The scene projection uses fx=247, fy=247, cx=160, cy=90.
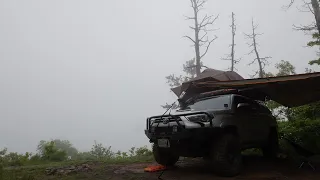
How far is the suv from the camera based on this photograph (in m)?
5.27

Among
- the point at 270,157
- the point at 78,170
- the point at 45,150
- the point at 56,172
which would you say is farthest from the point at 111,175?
the point at 45,150

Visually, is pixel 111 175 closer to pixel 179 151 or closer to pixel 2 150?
pixel 179 151

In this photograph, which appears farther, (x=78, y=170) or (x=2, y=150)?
(x=2, y=150)

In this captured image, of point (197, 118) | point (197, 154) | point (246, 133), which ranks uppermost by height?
point (197, 118)

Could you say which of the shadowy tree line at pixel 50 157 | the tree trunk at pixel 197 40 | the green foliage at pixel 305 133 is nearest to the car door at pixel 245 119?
the green foliage at pixel 305 133

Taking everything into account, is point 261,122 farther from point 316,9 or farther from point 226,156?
point 316,9

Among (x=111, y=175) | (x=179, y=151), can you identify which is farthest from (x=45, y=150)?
(x=179, y=151)

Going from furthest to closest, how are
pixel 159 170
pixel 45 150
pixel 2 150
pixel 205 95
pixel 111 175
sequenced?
pixel 2 150
pixel 45 150
pixel 205 95
pixel 159 170
pixel 111 175

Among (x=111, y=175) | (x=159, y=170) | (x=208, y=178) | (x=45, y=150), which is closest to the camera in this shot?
(x=208, y=178)

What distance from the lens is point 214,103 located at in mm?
6289

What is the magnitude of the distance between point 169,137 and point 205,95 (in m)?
2.09

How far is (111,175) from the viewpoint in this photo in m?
5.92

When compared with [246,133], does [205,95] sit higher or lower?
higher

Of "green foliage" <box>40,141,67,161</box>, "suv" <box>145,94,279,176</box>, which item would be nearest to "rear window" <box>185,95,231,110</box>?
"suv" <box>145,94,279,176</box>
